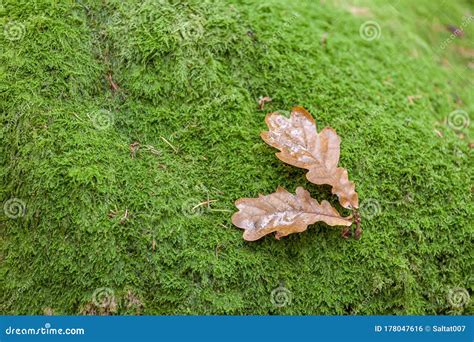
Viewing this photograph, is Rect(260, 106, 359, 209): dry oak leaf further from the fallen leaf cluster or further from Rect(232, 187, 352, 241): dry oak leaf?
Rect(232, 187, 352, 241): dry oak leaf

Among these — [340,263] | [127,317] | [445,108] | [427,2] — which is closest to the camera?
[127,317]

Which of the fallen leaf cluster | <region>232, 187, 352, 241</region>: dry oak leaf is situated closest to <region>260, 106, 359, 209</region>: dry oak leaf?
the fallen leaf cluster

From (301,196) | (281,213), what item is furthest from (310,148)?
(281,213)

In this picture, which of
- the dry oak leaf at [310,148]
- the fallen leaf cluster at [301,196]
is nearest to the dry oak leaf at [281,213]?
the fallen leaf cluster at [301,196]

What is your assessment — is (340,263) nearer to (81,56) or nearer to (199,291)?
(199,291)

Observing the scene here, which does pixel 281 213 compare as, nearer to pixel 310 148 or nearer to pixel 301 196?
pixel 301 196

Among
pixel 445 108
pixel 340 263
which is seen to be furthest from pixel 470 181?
pixel 340 263
